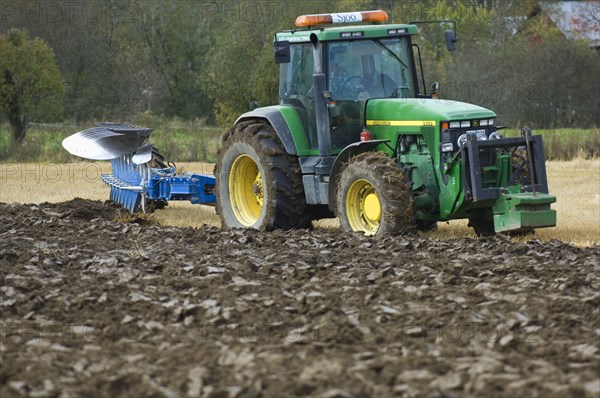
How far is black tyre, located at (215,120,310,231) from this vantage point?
11.2 m

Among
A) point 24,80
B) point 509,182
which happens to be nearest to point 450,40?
point 509,182

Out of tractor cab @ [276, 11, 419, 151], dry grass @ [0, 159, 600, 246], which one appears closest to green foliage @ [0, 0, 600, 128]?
dry grass @ [0, 159, 600, 246]

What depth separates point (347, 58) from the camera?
11.0 meters

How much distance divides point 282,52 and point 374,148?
139cm

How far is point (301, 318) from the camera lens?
670cm

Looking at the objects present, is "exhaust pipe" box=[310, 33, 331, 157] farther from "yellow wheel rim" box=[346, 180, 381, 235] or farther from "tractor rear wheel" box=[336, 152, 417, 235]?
"yellow wheel rim" box=[346, 180, 381, 235]

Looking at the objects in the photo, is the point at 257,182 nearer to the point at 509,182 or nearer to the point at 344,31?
the point at 344,31

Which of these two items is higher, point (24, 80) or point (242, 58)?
point (242, 58)

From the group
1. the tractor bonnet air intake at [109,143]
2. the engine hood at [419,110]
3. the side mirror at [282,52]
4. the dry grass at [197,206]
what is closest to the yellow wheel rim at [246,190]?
the dry grass at [197,206]

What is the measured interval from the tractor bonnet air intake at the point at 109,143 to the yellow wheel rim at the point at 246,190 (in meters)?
1.89

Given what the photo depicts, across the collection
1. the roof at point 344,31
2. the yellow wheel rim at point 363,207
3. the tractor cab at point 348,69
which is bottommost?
the yellow wheel rim at point 363,207

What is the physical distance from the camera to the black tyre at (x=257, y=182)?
11.2 meters

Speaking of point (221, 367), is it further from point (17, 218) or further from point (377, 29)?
point (17, 218)

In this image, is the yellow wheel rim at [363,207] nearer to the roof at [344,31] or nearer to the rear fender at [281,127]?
the rear fender at [281,127]
